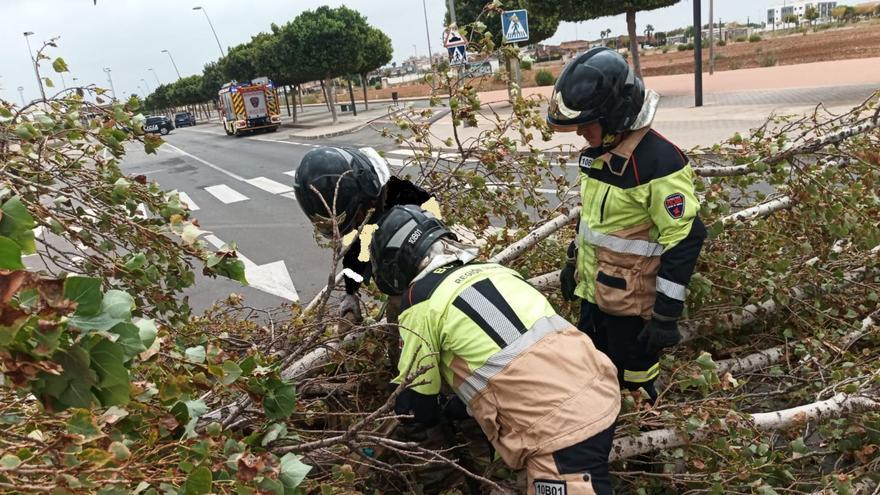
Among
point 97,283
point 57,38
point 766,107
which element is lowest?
point 766,107

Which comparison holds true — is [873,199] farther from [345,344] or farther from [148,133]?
[148,133]

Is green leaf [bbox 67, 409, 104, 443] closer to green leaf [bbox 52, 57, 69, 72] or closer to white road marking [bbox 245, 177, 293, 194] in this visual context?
green leaf [bbox 52, 57, 69, 72]

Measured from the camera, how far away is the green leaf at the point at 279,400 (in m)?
1.71

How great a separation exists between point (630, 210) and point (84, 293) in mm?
2265

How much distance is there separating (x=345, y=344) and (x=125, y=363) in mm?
1719

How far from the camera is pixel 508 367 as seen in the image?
172 cm

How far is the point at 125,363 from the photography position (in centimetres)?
100

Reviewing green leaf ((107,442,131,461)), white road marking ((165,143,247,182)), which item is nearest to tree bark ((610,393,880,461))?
green leaf ((107,442,131,461))

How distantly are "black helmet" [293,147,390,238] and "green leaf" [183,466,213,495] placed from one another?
1189mm

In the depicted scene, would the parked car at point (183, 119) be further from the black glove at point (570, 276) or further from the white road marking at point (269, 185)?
the black glove at point (570, 276)

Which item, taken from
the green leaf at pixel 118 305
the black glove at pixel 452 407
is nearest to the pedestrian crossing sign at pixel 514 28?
the black glove at pixel 452 407

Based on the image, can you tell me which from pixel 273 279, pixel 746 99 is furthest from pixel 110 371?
pixel 746 99

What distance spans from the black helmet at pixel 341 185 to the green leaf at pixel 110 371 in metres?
→ 1.35

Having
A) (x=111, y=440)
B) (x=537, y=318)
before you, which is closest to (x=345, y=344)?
(x=537, y=318)
